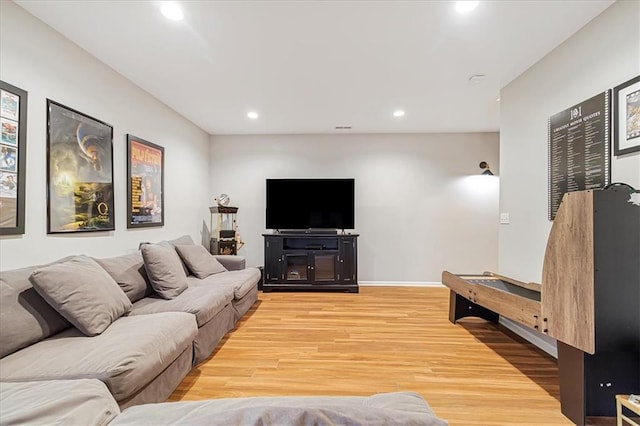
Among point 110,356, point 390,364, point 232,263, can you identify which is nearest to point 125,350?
point 110,356

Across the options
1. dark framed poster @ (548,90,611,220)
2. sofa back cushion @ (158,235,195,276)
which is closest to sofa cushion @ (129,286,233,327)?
sofa back cushion @ (158,235,195,276)

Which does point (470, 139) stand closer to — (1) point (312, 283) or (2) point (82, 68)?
(1) point (312, 283)

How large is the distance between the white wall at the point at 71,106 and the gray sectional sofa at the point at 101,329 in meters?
0.29

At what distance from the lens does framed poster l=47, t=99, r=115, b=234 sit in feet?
7.48

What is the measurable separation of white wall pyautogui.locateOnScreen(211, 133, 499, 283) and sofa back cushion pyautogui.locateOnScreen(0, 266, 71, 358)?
11.5ft

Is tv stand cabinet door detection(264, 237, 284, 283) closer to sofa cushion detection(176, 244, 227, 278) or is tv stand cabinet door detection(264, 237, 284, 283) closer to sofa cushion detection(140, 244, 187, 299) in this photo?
sofa cushion detection(176, 244, 227, 278)

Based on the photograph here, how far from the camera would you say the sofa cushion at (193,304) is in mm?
2396

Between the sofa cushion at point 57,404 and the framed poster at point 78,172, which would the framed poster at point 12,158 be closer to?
the framed poster at point 78,172

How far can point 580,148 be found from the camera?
7.61 ft

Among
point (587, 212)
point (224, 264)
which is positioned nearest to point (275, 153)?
point (224, 264)

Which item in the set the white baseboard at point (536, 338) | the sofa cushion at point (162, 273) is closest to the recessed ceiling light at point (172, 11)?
the sofa cushion at point (162, 273)

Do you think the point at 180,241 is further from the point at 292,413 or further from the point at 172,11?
the point at 292,413

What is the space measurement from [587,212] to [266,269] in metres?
4.03

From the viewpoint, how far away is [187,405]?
74 cm
